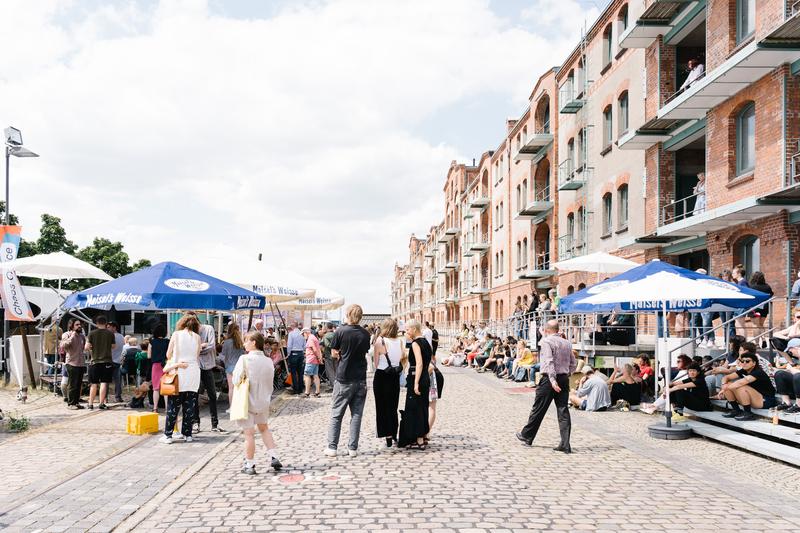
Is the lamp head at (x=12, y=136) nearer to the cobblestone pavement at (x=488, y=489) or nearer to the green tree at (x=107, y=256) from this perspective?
the cobblestone pavement at (x=488, y=489)

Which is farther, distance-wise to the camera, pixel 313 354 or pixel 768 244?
pixel 313 354

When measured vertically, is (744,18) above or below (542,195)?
above

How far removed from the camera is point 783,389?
9.80 meters

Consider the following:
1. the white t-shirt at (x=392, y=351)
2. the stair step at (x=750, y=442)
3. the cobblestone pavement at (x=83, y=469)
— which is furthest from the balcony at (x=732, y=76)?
the cobblestone pavement at (x=83, y=469)

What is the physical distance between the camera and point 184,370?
9062 millimetres

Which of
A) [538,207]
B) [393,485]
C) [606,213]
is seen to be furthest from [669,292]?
[538,207]

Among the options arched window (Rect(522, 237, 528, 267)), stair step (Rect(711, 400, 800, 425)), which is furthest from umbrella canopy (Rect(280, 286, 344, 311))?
arched window (Rect(522, 237, 528, 267))

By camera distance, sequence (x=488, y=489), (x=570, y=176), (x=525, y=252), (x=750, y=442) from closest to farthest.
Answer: (x=488, y=489) → (x=750, y=442) → (x=570, y=176) → (x=525, y=252)

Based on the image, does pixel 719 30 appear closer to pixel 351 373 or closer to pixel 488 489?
pixel 351 373

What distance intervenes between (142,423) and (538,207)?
26661 mm

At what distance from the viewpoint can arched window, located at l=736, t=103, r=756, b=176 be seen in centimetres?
1600

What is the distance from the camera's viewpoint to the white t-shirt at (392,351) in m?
9.02

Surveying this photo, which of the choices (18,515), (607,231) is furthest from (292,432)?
(607,231)

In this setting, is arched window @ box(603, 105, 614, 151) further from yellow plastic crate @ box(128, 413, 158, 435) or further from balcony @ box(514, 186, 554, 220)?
yellow plastic crate @ box(128, 413, 158, 435)
